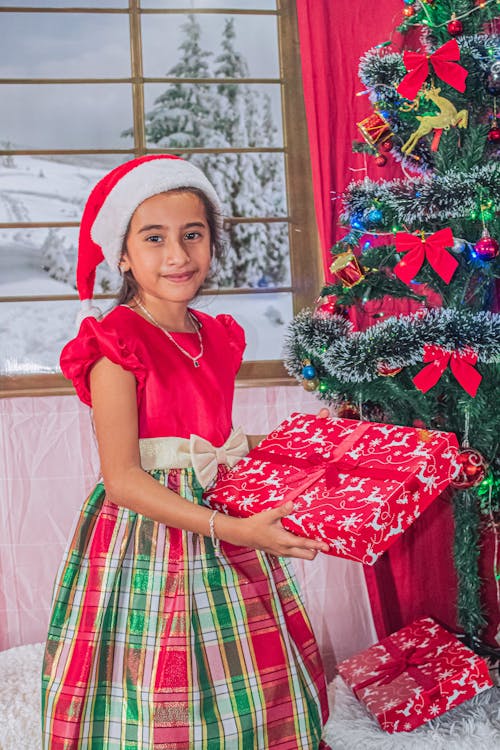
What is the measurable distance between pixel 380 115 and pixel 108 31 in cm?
106

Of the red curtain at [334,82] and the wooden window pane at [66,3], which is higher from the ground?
the wooden window pane at [66,3]

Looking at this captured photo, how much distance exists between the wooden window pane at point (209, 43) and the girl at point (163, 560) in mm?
1291

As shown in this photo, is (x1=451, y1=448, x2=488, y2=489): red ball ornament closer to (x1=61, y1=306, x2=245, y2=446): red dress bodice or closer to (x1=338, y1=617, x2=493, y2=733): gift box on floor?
(x1=338, y1=617, x2=493, y2=733): gift box on floor

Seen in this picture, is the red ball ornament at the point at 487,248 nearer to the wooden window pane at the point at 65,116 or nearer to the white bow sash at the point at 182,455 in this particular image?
the white bow sash at the point at 182,455

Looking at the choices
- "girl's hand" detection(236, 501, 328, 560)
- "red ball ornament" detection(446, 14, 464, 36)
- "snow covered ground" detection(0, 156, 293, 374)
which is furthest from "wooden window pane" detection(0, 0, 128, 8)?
"girl's hand" detection(236, 501, 328, 560)

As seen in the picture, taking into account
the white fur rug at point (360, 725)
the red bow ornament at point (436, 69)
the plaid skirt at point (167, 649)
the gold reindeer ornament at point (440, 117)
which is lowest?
the white fur rug at point (360, 725)

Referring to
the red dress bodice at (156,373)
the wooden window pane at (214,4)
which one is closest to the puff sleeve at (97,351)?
the red dress bodice at (156,373)

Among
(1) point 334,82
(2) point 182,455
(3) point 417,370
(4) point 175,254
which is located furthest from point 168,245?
(1) point 334,82

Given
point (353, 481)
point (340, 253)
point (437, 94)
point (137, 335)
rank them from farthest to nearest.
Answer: point (340, 253), point (437, 94), point (137, 335), point (353, 481)

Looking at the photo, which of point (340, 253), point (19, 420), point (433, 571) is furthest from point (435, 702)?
point (19, 420)

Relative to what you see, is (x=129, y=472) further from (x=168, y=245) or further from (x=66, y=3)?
(x=66, y=3)

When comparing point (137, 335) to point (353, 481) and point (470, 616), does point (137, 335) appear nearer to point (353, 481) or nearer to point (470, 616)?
point (353, 481)

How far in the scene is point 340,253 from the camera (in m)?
1.80

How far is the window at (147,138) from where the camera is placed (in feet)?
7.66
